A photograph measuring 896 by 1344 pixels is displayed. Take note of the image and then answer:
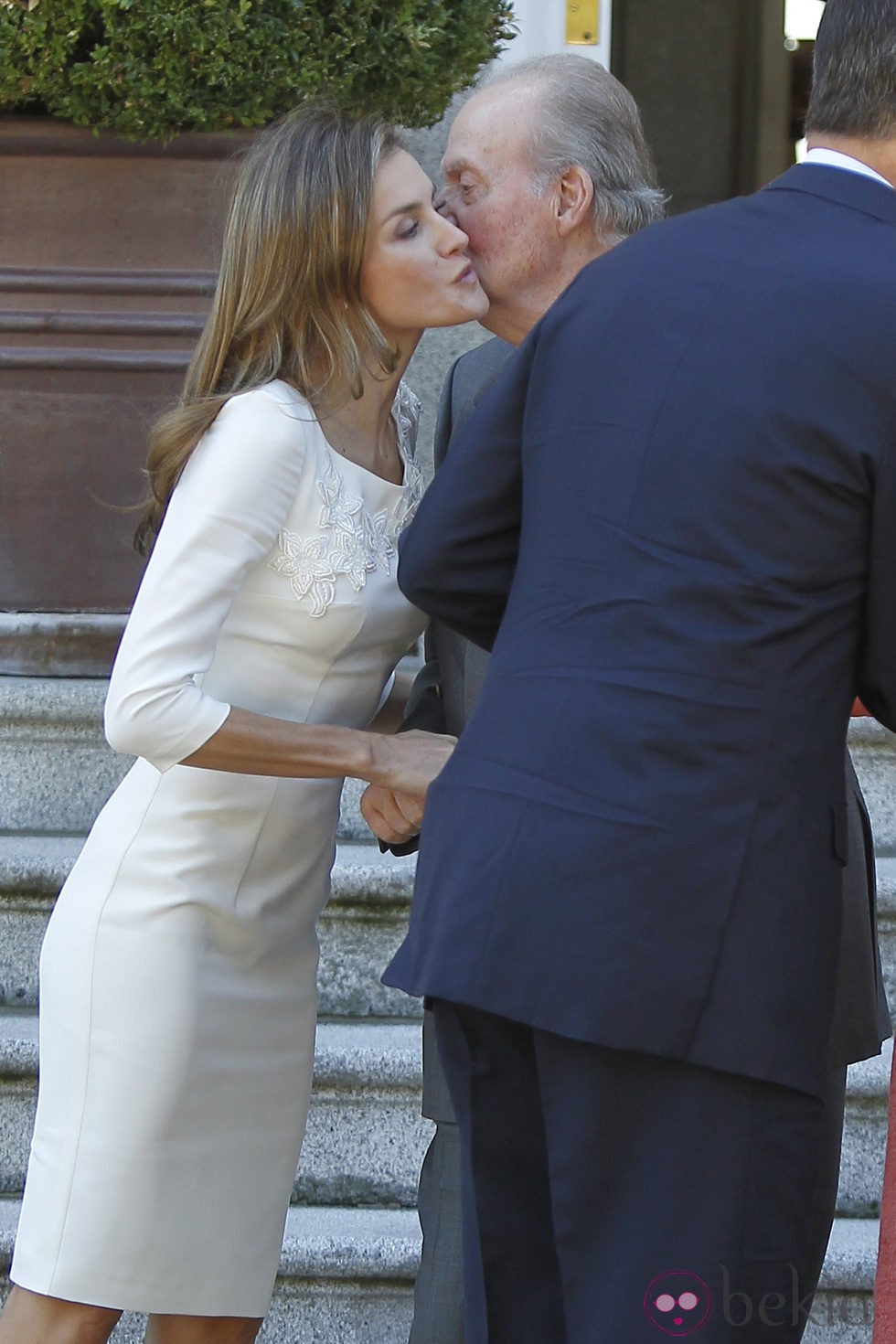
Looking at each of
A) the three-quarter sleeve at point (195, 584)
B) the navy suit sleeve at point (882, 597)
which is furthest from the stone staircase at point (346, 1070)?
the navy suit sleeve at point (882, 597)

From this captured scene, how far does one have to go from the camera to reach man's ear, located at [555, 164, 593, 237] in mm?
1980

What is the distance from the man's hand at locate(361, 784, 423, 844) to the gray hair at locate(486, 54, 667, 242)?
779mm

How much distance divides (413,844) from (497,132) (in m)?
0.91

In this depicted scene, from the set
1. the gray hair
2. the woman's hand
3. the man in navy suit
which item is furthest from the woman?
the man in navy suit

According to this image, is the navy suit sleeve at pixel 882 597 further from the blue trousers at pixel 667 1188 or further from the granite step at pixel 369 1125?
the granite step at pixel 369 1125

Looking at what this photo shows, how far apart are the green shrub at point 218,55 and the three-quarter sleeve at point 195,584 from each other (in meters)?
1.53

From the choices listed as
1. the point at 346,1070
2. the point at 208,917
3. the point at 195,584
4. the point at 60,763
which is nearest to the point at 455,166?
the point at 195,584

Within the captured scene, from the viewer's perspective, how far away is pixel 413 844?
1.94 metres

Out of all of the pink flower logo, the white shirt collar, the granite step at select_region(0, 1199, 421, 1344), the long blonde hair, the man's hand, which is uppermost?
the white shirt collar

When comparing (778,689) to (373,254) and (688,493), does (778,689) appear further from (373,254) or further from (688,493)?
(373,254)

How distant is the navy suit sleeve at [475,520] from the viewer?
1.42 meters

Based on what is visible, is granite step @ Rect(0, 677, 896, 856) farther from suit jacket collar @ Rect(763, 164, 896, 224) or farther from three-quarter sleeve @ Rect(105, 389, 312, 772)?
suit jacket collar @ Rect(763, 164, 896, 224)

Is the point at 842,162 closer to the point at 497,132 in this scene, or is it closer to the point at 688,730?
the point at 688,730

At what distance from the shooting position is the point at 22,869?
2799mm
